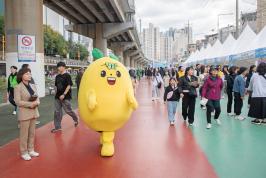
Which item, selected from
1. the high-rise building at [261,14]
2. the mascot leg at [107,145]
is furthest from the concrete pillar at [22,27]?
the high-rise building at [261,14]

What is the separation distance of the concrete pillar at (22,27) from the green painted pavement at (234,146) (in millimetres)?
11250

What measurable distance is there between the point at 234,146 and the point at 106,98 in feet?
10.4

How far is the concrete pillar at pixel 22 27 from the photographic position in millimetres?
18578

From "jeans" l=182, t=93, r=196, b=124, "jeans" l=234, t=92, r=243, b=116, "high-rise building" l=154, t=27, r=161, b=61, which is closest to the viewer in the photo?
"jeans" l=182, t=93, r=196, b=124

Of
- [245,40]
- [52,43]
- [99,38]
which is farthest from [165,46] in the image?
[245,40]

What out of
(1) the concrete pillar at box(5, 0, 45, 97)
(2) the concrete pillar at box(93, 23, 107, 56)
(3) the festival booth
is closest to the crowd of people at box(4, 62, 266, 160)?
(3) the festival booth

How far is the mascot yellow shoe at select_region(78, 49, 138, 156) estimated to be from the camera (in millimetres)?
6539

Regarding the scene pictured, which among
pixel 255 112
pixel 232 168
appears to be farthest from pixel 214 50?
pixel 232 168

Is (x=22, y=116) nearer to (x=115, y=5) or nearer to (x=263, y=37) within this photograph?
(x=263, y=37)

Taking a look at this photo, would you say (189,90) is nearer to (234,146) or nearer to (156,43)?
(234,146)

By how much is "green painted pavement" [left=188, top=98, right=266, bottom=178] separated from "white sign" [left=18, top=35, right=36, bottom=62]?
11.1 meters

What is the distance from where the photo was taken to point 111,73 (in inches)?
265

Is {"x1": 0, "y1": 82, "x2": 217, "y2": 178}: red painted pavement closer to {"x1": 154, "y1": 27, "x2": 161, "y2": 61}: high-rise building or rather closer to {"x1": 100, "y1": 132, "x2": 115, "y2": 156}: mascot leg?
{"x1": 100, "y1": 132, "x2": 115, "y2": 156}: mascot leg

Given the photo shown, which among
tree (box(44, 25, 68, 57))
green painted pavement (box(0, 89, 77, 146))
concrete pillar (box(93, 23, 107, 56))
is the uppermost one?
tree (box(44, 25, 68, 57))
